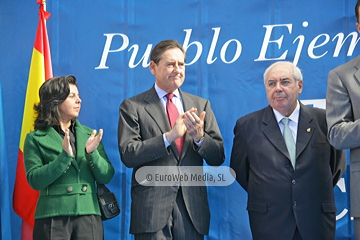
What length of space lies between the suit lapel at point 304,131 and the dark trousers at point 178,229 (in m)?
0.77

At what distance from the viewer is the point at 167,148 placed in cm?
282

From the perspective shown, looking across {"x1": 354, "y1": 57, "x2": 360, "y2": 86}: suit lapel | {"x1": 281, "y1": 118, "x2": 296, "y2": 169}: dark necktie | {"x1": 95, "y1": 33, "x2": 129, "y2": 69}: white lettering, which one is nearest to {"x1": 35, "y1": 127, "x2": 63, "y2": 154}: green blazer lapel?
{"x1": 95, "y1": 33, "x2": 129, "y2": 69}: white lettering

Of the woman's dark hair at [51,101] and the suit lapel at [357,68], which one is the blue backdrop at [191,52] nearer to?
the woman's dark hair at [51,101]

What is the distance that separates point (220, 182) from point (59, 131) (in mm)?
1416

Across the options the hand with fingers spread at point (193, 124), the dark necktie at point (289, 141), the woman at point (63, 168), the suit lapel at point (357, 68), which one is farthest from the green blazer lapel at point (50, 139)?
the suit lapel at point (357, 68)

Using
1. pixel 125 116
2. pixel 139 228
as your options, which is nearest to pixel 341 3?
pixel 125 116

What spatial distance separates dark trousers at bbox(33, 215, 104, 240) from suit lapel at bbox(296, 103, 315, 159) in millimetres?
1375

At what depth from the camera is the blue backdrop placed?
147 inches

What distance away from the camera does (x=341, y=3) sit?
3.71 m

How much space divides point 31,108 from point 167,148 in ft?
5.18

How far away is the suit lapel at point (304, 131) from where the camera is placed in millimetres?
2739

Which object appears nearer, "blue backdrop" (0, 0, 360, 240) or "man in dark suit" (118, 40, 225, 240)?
"man in dark suit" (118, 40, 225, 240)

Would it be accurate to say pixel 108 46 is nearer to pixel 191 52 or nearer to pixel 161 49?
pixel 191 52

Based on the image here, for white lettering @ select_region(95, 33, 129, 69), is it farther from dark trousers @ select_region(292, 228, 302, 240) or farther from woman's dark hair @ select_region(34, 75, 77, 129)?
dark trousers @ select_region(292, 228, 302, 240)
